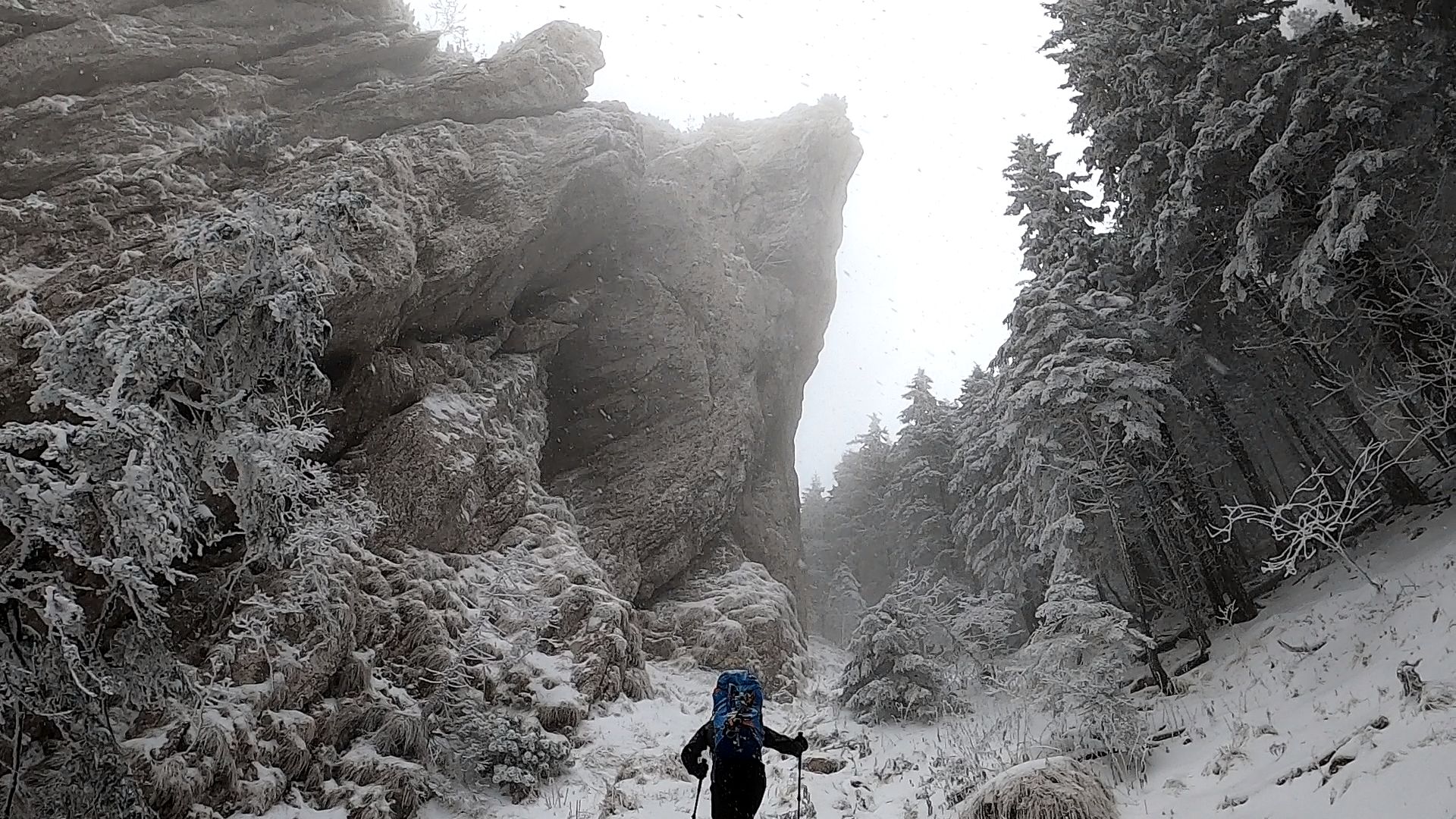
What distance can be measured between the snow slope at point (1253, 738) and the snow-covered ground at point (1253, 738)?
27mm

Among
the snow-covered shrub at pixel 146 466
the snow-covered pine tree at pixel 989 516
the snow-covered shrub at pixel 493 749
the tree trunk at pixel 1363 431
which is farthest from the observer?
the snow-covered pine tree at pixel 989 516

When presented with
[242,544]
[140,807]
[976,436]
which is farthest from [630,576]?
[140,807]

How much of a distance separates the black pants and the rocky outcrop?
5.41m

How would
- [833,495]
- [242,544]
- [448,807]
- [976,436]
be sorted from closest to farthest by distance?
1. [448,807]
2. [242,544]
3. [976,436]
4. [833,495]

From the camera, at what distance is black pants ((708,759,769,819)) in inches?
227

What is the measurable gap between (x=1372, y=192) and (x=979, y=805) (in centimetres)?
1098

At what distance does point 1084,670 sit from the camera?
1008 centimetres

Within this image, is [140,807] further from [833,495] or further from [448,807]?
[833,495]

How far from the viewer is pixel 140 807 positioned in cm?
697

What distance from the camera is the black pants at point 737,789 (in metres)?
5.76

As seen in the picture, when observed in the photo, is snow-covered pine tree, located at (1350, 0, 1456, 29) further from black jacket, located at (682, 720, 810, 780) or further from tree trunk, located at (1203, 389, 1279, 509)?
black jacket, located at (682, 720, 810, 780)

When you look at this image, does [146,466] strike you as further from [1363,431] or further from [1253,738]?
[1363,431]

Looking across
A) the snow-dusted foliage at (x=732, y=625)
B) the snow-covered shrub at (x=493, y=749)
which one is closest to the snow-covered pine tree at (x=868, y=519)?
the snow-dusted foliage at (x=732, y=625)

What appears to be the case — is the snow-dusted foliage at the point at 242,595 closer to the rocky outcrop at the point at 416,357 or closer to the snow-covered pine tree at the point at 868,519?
the rocky outcrop at the point at 416,357
